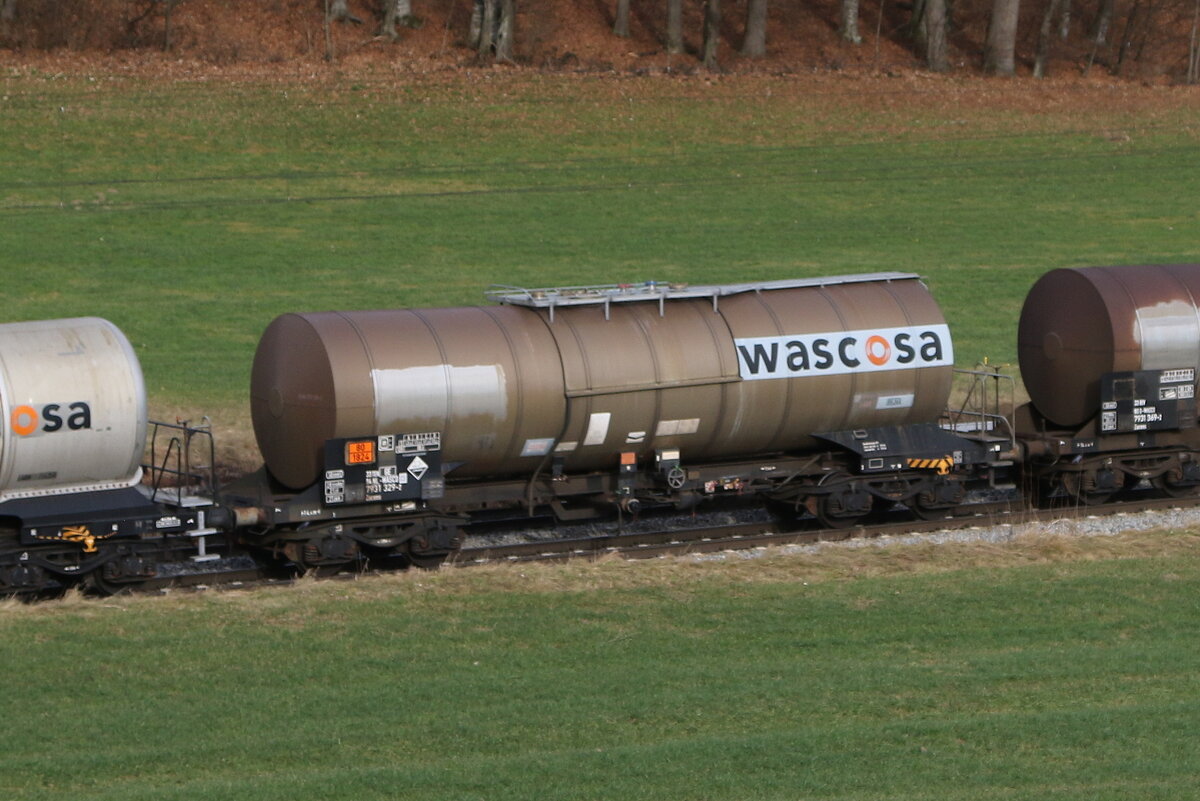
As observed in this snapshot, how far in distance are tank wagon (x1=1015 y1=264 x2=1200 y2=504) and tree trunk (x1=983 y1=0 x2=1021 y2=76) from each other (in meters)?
39.4

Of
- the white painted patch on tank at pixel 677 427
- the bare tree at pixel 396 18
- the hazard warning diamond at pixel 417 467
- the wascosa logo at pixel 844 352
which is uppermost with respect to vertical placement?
the bare tree at pixel 396 18

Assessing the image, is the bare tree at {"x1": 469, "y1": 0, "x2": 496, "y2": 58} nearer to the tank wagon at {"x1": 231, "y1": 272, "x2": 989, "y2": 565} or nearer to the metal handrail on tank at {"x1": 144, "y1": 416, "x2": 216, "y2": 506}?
the metal handrail on tank at {"x1": 144, "y1": 416, "x2": 216, "y2": 506}

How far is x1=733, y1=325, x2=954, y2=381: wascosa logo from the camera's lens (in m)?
20.8

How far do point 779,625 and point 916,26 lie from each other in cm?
5515

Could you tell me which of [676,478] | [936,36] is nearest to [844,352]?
[676,478]

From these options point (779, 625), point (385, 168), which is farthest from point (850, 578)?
point (385, 168)

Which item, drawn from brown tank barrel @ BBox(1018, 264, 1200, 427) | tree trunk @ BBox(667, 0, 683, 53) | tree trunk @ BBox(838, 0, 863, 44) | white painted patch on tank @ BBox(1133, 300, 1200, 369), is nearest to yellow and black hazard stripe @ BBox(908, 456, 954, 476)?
brown tank barrel @ BBox(1018, 264, 1200, 427)

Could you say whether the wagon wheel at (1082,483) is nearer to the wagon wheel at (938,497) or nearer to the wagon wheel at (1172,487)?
the wagon wheel at (1172,487)

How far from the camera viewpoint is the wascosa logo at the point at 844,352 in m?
20.8

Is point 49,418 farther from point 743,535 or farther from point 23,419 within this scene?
point 743,535

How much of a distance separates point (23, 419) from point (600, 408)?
6675 mm

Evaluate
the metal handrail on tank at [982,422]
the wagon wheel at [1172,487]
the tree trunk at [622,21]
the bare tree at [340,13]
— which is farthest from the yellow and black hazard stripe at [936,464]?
the bare tree at [340,13]

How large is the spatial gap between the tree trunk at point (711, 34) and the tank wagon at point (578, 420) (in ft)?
124

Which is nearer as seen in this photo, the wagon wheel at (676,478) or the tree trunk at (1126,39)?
the wagon wheel at (676,478)
